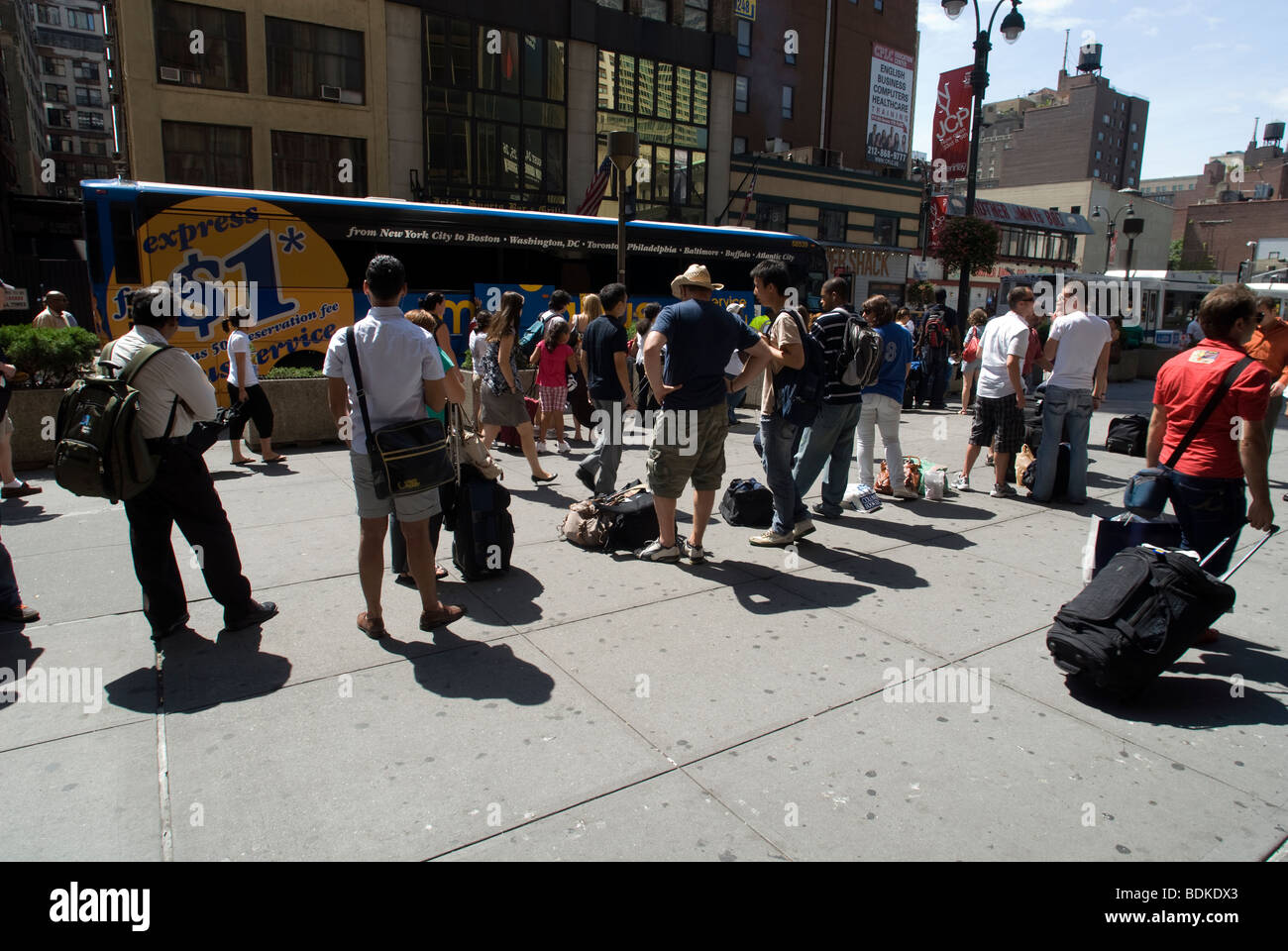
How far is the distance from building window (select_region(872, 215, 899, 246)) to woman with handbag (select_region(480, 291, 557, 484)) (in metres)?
35.4

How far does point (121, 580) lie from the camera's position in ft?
16.1

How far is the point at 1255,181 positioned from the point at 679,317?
138 m

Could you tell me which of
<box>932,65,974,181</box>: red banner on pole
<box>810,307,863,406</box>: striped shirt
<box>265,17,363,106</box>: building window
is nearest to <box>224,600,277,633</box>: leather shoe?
<box>810,307,863,406</box>: striped shirt

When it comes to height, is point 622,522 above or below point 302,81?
below

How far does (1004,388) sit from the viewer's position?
23.2 ft

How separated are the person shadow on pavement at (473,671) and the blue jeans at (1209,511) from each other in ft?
10.5

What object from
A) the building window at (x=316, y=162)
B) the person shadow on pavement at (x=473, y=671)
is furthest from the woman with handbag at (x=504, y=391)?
the building window at (x=316, y=162)

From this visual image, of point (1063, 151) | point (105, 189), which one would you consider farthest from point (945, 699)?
point (1063, 151)

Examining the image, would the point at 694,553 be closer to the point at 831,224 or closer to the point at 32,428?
the point at 32,428

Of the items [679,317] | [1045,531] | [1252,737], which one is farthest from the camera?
[1045,531]

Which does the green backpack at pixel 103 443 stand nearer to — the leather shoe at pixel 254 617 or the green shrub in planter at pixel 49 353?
the leather shoe at pixel 254 617

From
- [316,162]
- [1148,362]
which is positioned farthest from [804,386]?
[316,162]

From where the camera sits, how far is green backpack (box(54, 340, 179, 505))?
3.63m

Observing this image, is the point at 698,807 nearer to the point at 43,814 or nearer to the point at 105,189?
the point at 43,814
